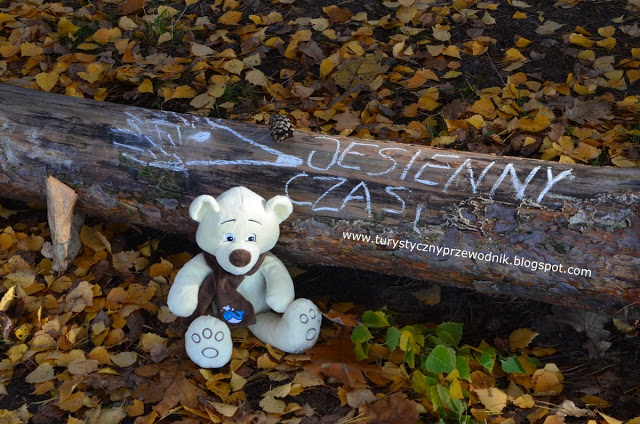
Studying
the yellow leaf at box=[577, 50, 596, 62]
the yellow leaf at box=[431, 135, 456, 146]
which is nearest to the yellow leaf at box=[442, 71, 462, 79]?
the yellow leaf at box=[431, 135, 456, 146]

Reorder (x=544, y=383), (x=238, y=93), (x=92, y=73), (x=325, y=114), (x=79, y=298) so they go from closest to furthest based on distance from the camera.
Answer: (x=544, y=383), (x=79, y=298), (x=325, y=114), (x=238, y=93), (x=92, y=73)

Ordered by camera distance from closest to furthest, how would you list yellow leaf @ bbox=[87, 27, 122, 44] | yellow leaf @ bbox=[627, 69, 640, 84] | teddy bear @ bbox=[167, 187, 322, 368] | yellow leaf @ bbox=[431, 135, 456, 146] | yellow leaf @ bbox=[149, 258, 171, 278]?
teddy bear @ bbox=[167, 187, 322, 368], yellow leaf @ bbox=[149, 258, 171, 278], yellow leaf @ bbox=[431, 135, 456, 146], yellow leaf @ bbox=[627, 69, 640, 84], yellow leaf @ bbox=[87, 27, 122, 44]

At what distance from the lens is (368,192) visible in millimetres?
2664

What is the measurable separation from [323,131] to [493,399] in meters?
1.80

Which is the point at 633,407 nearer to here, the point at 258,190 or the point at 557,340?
the point at 557,340

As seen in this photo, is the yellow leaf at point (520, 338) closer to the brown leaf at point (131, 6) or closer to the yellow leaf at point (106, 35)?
the yellow leaf at point (106, 35)

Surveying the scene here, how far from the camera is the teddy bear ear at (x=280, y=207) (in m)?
2.55

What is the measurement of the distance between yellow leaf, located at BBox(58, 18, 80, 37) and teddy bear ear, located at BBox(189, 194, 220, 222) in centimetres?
248

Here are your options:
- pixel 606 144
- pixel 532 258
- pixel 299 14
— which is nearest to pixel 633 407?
pixel 532 258

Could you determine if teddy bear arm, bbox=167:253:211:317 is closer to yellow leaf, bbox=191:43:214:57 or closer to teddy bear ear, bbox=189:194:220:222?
teddy bear ear, bbox=189:194:220:222

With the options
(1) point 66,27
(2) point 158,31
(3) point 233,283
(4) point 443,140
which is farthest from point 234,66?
(3) point 233,283

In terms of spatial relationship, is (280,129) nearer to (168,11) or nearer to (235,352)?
(235,352)

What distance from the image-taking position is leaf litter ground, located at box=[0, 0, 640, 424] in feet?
A: 8.24

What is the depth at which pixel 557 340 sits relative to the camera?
2.81m
